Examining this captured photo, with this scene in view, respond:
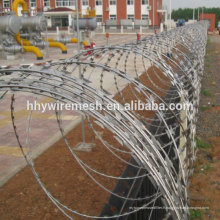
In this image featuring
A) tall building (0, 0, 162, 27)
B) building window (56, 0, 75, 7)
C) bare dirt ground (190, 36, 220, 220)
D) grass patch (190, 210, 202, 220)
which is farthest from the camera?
building window (56, 0, 75, 7)

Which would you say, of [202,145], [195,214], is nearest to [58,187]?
[195,214]

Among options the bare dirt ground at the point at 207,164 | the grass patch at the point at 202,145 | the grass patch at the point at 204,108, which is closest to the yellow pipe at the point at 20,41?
→ the bare dirt ground at the point at 207,164

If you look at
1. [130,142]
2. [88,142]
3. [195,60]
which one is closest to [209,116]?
[195,60]

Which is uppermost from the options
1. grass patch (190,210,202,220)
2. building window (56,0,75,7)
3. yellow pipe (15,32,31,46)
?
building window (56,0,75,7)

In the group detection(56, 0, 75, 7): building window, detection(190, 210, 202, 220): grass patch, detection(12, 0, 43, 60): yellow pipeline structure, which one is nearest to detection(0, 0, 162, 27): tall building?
detection(56, 0, 75, 7): building window

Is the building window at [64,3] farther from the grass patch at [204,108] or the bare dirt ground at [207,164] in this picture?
the grass patch at [204,108]

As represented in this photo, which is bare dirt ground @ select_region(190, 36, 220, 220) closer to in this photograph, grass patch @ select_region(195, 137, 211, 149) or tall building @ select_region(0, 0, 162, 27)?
grass patch @ select_region(195, 137, 211, 149)

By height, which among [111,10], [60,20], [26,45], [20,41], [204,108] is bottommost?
[204,108]

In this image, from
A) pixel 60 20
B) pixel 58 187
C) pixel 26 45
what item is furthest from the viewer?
pixel 60 20

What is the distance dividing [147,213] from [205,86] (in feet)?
31.6

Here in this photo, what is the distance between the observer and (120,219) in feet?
11.9

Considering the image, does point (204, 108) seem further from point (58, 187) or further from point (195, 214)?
point (58, 187)

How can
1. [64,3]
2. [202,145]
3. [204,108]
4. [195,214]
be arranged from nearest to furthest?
[195,214], [202,145], [204,108], [64,3]

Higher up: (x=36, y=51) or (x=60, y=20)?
(x=60, y=20)
